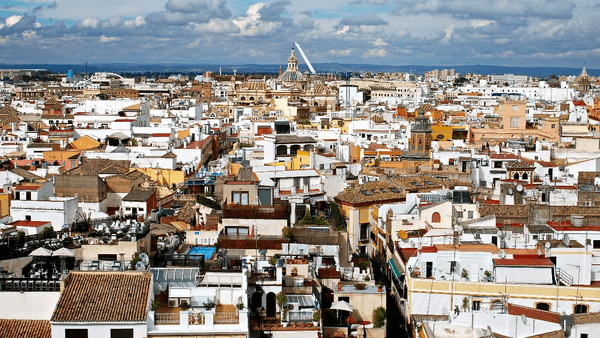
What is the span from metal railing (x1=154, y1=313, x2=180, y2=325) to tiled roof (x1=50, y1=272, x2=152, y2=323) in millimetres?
231

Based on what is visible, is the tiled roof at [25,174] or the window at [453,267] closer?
the window at [453,267]

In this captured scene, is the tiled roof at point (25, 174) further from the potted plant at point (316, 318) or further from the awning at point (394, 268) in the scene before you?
the potted plant at point (316, 318)

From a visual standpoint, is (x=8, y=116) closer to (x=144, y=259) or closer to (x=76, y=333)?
(x=144, y=259)

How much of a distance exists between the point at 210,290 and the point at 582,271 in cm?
807

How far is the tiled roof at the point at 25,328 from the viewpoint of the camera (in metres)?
13.3

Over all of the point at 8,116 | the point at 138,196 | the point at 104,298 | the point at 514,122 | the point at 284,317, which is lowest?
the point at 284,317

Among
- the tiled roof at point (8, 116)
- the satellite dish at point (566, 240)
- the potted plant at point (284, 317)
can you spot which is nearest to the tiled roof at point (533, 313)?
the satellite dish at point (566, 240)

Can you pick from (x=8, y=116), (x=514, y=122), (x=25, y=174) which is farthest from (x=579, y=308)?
(x=8, y=116)

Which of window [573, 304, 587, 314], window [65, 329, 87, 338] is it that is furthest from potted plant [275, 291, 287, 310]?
window [573, 304, 587, 314]

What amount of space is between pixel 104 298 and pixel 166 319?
1086mm

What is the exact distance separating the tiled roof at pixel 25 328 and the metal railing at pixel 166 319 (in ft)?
A: 5.90

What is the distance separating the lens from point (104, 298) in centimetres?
1329

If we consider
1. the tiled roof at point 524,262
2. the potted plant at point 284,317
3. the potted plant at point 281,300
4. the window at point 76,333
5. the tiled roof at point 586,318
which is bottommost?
the potted plant at point 284,317

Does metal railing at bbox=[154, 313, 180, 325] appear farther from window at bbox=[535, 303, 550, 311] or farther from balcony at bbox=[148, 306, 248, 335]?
window at bbox=[535, 303, 550, 311]
